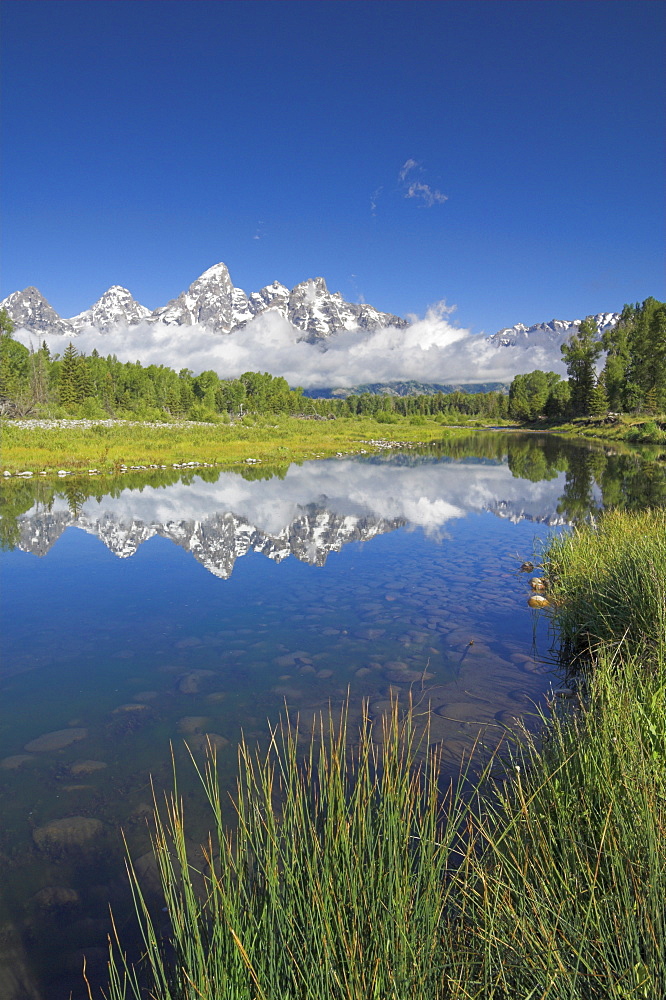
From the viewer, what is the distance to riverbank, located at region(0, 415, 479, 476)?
1325 inches

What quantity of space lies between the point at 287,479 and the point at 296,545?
54.9ft

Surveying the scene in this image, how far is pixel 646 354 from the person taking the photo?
6906cm

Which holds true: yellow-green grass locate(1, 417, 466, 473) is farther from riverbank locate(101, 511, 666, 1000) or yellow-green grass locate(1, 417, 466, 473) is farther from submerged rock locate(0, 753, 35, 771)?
riverbank locate(101, 511, 666, 1000)

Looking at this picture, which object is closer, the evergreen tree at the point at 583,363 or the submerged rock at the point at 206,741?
the submerged rock at the point at 206,741

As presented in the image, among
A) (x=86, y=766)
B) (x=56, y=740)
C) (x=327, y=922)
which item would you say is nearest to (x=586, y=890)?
(x=327, y=922)

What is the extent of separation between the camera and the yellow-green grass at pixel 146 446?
33.9 metres

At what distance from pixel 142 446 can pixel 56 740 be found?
38356 mm

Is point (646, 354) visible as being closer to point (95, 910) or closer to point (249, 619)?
point (249, 619)

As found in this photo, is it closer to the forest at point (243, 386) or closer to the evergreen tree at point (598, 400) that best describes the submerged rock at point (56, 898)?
the forest at point (243, 386)

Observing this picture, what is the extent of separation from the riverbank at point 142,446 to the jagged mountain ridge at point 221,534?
1445 centimetres

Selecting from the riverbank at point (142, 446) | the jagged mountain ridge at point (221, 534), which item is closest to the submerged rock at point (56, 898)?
the jagged mountain ridge at point (221, 534)

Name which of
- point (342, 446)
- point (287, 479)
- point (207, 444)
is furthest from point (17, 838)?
point (342, 446)

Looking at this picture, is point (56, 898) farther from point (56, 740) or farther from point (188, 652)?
point (188, 652)

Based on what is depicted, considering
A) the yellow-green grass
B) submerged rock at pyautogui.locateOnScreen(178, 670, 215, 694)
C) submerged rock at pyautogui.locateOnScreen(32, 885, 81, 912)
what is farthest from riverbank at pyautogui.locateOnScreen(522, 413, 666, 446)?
submerged rock at pyautogui.locateOnScreen(32, 885, 81, 912)
